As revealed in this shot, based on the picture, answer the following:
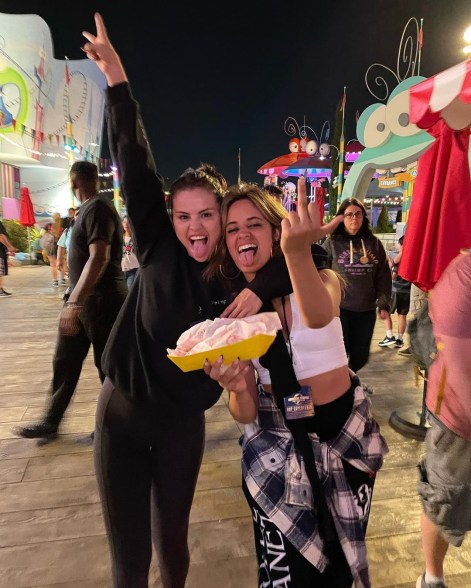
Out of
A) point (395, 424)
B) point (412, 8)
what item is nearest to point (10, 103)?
point (412, 8)

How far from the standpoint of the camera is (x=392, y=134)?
5.64 meters

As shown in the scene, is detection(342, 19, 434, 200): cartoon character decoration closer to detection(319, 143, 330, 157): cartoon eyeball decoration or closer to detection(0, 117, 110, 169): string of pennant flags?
detection(0, 117, 110, 169): string of pennant flags

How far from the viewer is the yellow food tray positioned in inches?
36.6

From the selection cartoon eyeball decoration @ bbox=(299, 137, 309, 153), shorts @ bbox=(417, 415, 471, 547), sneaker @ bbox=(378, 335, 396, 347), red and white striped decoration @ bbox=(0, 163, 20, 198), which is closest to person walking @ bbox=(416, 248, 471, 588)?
shorts @ bbox=(417, 415, 471, 547)

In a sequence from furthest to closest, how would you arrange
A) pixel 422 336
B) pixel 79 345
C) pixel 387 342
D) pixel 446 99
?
1. pixel 387 342
2. pixel 79 345
3. pixel 422 336
4. pixel 446 99

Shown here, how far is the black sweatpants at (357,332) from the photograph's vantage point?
3646mm

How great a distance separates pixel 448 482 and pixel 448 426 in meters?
0.22

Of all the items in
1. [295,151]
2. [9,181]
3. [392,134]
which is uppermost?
[295,151]

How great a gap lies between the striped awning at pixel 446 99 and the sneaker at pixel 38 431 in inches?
128

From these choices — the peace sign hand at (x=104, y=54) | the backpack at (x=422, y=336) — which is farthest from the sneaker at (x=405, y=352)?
the peace sign hand at (x=104, y=54)

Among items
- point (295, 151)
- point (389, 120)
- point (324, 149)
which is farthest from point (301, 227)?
point (295, 151)

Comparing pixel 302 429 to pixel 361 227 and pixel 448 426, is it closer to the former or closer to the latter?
pixel 448 426

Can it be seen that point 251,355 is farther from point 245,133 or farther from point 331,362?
point 245,133

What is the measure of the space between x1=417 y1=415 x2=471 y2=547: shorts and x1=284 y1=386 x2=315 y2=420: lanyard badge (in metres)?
0.65
